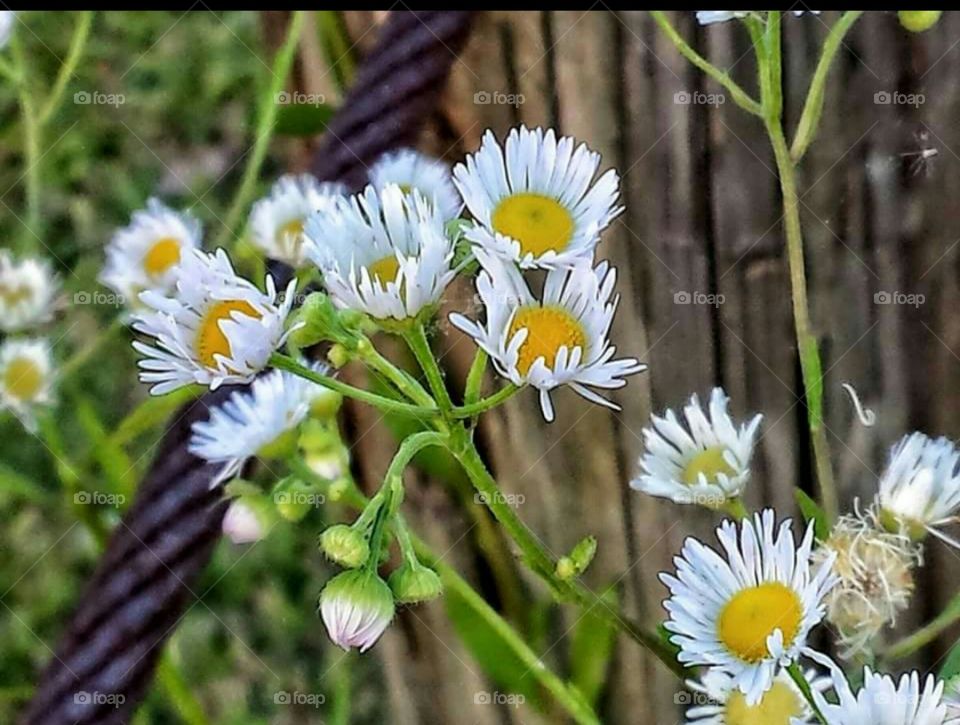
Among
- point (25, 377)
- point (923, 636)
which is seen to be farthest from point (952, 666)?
point (25, 377)

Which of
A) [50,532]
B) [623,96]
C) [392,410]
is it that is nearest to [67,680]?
[50,532]

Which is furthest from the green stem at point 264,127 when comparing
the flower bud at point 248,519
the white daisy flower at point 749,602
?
the white daisy flower at point 749,602

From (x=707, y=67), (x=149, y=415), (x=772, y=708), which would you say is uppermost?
(x=707, y=67)

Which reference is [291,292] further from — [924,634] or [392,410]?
[924,634]

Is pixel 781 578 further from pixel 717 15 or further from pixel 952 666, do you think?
pixel 717 15

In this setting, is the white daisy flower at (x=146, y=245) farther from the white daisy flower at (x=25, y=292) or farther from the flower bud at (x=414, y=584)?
the flower bud at (x=414, y=584)

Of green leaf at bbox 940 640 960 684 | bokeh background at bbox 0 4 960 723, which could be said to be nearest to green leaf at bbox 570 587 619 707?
bokeh background at bbox 0 4 960 723

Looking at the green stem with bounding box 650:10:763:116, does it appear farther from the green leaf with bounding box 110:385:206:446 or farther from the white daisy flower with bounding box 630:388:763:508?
the green leaf with bounding box 110:385:206:446
